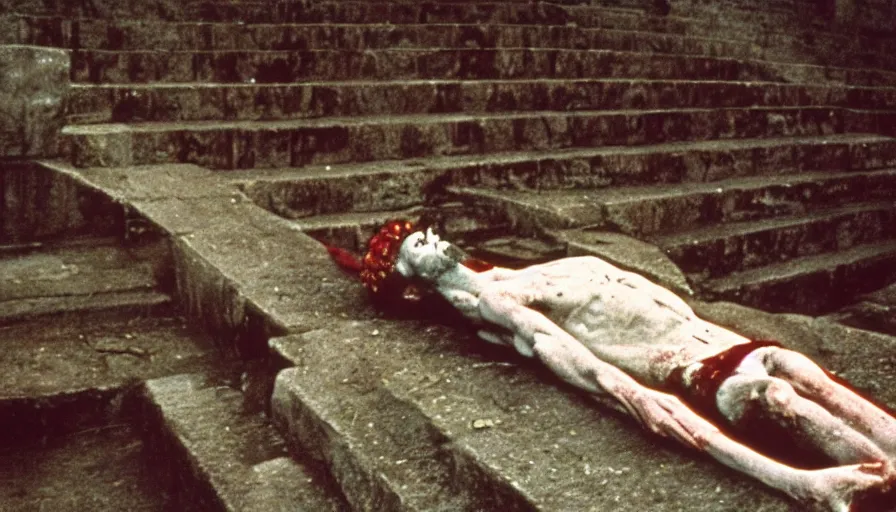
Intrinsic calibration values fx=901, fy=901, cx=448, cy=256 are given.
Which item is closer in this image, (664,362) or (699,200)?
(664,362)

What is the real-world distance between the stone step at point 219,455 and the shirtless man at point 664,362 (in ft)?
2.24

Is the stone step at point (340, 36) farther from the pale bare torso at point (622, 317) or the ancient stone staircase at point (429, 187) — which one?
the pale bare torso at point (622, 317)

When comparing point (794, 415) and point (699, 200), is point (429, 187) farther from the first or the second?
point (794, 415)

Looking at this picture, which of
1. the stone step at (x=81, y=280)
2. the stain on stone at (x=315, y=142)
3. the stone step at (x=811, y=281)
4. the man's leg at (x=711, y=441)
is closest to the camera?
the man's leg at (x=711, y=441)

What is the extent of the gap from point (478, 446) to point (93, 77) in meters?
4.16

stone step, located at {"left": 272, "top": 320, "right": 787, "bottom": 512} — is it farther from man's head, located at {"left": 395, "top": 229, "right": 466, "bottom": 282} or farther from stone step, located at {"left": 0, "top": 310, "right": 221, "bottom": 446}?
stone step, located at {"left": 0, "top": 310, "right": 221, "bottom": 446}

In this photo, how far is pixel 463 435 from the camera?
7.84 feet

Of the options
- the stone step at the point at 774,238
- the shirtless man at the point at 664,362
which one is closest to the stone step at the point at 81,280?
Answer: the shirtless man at the point at 664,362

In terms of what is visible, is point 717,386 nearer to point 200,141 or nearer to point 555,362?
point 555,362

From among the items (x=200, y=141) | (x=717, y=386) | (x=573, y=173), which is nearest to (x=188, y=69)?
(x=200, y=141)

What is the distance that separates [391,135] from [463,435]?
134 inches

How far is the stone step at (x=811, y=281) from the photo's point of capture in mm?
4996

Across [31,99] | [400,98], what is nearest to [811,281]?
[400,98]

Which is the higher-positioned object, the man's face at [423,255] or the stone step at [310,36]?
the stone step at [310,36]
